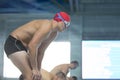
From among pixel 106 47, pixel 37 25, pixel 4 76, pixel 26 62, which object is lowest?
pixel 4 76

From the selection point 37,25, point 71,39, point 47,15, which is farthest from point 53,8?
point 37,25

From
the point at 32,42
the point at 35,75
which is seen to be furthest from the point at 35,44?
the point at 35,75

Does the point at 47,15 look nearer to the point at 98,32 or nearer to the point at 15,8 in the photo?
the point at 15,8

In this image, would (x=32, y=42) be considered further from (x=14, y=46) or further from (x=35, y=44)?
(x=14, y=46)

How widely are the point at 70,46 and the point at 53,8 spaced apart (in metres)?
0.73

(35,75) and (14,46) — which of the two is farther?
(14,46)

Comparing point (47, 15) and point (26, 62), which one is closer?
point (26, 62)

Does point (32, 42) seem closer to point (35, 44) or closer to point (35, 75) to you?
point (35, 44)

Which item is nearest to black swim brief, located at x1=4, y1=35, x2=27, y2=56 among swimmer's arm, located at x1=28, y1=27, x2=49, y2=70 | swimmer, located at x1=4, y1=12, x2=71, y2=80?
swimmer, located at x1=4, y1=12, x2=71, y2=80

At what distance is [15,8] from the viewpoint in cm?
586

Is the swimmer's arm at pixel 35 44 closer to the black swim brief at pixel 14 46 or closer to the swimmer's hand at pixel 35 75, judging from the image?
the swimmer's hand at pixel 35 75

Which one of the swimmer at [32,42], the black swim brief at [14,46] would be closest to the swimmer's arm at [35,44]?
the swimmer at [32,42]

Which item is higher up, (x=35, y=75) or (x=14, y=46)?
(x=14, y=46)

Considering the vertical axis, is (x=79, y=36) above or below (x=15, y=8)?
below
